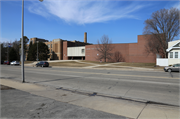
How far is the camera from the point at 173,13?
3591 cm

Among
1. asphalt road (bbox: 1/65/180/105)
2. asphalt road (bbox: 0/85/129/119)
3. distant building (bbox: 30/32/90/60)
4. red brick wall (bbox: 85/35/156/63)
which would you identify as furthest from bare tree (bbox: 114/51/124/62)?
asphalt road (bbox: 0/85/129/119)

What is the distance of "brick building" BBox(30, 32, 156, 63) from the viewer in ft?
151

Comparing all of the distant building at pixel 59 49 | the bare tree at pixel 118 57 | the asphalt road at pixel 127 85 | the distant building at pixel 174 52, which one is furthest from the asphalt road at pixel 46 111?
the distant building at pixel 59 49

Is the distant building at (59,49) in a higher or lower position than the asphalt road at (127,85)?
higher

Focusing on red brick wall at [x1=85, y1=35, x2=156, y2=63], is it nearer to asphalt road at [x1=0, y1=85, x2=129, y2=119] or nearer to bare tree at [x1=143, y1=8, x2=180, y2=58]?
bare tree at [x1=143, y1=8, x2=180, y2=58]

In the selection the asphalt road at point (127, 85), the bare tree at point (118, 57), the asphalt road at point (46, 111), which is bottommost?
the asphalt road at point (127, 85)

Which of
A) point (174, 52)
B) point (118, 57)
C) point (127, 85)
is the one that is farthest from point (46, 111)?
point (118, 57)

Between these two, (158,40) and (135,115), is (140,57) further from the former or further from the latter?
(135,115)

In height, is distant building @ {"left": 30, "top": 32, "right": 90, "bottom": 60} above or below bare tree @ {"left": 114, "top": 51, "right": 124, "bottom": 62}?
above

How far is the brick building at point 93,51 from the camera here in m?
46.1

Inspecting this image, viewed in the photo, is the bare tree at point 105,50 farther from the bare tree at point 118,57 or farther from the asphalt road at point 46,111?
the asphalt road at point 46,111

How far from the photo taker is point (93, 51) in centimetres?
5597

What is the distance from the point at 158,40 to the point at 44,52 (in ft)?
173

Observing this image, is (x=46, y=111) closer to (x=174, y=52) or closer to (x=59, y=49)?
(x=174, y=52)
